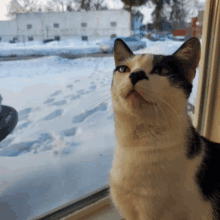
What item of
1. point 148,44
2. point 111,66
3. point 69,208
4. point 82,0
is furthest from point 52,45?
point 69,208

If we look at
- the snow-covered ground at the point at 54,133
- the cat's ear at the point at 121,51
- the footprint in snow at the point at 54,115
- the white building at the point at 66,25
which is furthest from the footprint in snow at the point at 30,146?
the cat's ear at the point at 121,51

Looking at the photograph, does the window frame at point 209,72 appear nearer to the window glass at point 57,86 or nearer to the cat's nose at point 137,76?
the window glass at point 57,86

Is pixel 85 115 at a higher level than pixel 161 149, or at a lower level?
lower

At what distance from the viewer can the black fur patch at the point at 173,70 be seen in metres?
0.57

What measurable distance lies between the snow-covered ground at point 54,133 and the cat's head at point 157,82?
0.17 metres

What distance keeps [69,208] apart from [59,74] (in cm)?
79

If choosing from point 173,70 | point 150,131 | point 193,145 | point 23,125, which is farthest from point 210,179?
point 23,125

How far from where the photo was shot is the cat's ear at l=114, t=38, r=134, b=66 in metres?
0.68

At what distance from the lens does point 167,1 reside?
0.96m

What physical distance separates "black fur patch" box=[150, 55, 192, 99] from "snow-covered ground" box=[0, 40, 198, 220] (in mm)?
172

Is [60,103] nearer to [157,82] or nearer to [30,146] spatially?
[30,146]

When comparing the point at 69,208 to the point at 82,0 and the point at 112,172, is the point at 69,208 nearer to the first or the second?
the point at 112,172

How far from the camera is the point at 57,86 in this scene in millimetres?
1248

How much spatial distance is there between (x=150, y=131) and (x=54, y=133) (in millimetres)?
725
